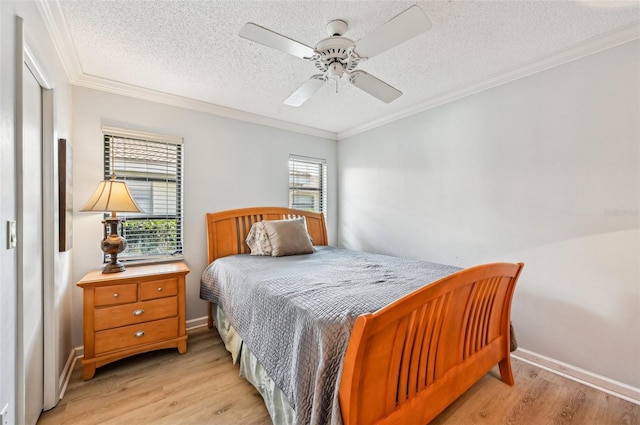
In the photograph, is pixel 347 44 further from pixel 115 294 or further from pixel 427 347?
pixel 115 294

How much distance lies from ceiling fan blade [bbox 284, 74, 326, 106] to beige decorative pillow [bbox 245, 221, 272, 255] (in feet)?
4.59

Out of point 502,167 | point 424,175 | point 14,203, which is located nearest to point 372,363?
point 14,203

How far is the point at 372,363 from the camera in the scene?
1110 mm

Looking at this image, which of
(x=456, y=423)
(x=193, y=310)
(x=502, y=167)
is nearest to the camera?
(x=456, y=423)

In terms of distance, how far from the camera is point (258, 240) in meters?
2.96

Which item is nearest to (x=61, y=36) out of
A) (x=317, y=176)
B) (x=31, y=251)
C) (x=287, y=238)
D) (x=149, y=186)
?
(x=149, y=186)

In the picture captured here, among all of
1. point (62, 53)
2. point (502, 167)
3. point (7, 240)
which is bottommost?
point (7, 240)

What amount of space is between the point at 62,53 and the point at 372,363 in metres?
2.85

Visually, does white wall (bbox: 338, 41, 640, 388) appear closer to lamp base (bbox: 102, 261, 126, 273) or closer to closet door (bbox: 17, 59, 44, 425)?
lamp base (bbox: 102, 261, 126, 273)

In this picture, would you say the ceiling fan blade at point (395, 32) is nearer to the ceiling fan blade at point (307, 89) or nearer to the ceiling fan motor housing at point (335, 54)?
the ceiling fan motor housing at point (335, 54)

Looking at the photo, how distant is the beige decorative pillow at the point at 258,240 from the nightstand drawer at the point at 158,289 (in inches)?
32.8

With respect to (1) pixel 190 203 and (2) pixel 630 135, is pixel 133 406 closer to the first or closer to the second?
(1) pixel 190 203

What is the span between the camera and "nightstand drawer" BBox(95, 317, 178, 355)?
80.7 inches

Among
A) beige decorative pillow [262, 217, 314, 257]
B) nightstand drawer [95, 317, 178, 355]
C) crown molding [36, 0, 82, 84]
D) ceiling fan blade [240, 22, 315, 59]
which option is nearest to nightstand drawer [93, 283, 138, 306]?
nightstand drawer [95, 317, 178, 355]
